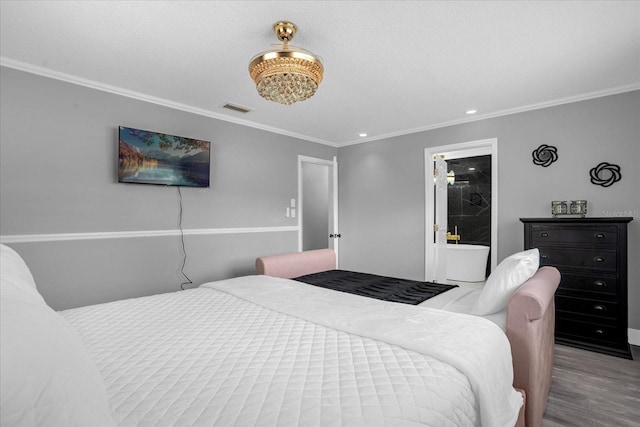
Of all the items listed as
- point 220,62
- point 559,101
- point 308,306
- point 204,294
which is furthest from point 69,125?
point 559,101

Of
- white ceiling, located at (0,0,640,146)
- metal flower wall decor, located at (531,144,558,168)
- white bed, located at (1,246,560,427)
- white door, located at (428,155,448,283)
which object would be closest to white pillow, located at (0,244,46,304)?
white bed, located at (1,246,560,427)

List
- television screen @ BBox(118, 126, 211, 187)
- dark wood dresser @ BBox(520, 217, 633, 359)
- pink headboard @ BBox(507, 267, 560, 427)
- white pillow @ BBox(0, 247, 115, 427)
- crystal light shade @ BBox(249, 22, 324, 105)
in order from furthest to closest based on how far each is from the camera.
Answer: television screen @ BBox(118, 126, 211, 187) < dark wood dresser @ BBox(520, 217, 633, 359) < crystal light shade @ BBox(249, 22, 324, 105) < pink headboard @ BBox(507, 267, 560, 427) < white pillow @ BBox(0, 247, 115, 427)

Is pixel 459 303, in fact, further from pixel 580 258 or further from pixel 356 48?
pixel 356 48

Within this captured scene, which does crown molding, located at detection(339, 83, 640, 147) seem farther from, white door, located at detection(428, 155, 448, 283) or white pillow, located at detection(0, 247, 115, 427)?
white pillow, located at detection(0, 247, 115, 427)

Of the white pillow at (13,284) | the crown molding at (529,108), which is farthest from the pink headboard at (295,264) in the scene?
the crown molding at (529,108)

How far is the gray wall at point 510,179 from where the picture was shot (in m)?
3.11

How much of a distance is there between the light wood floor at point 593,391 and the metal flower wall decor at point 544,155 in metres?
1.93

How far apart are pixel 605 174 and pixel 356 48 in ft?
9.41

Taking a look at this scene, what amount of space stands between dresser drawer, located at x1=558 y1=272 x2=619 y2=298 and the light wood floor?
553 mm

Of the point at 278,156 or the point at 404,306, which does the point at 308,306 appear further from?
the point at 278,156

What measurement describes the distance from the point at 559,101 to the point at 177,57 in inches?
149

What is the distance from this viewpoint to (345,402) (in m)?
0.97

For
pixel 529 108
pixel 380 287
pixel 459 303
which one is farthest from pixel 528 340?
pixel 529 108

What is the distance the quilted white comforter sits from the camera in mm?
934
